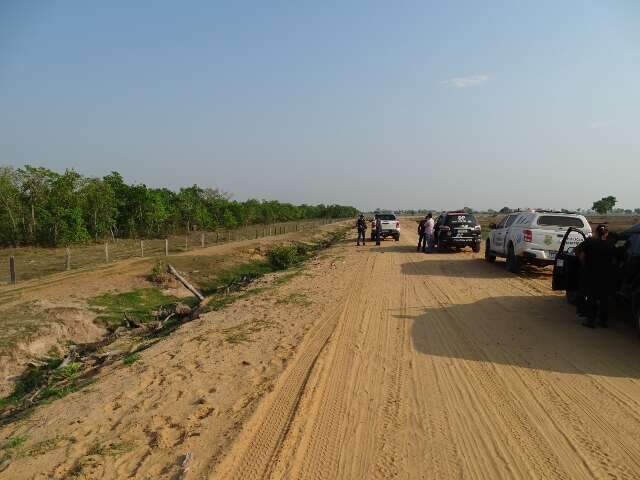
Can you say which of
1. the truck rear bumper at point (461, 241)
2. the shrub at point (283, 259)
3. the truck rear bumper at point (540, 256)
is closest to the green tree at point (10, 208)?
the shrub at point (283, 259)

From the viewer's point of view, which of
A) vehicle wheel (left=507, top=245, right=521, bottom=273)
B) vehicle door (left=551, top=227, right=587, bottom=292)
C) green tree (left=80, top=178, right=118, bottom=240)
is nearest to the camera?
vehicle door (left=551, top=227, right=587, bottom=292)

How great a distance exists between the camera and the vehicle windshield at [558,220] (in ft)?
40.0

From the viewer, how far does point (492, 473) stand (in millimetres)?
3295

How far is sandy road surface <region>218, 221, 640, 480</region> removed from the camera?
3.47m

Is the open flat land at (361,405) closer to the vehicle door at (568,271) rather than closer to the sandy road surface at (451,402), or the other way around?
the sandy road surface at (451,402)

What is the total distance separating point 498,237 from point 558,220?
2596 mm

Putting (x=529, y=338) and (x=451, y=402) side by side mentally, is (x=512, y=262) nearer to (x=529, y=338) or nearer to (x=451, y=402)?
(x=529, y=338)

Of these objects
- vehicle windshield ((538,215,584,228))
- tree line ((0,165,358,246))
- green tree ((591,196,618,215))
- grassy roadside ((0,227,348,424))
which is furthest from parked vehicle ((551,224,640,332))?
green tree ((591,196,618,215))

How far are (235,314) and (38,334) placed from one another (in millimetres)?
5275

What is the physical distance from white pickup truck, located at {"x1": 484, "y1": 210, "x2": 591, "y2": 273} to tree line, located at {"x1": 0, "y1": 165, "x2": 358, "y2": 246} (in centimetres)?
2705

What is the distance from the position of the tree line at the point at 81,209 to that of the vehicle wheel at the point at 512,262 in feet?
88.1

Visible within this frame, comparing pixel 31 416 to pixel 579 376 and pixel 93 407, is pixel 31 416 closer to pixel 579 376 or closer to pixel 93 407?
pixel 93 407

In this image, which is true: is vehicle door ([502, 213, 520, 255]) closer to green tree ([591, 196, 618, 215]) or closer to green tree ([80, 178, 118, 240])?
green tree ([80, 178, 118, 240])

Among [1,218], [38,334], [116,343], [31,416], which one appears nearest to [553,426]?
[31,416]
